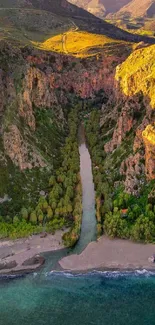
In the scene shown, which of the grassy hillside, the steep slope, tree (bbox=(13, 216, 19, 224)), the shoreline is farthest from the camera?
the grassy hillside

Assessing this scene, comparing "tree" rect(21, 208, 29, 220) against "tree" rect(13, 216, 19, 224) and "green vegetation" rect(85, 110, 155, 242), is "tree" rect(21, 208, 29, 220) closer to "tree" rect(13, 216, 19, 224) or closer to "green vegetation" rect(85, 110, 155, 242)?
"tree" rect(13, 216, 19, 224)

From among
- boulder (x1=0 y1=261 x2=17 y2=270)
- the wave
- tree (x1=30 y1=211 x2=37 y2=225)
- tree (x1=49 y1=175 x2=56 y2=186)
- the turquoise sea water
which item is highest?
tree (x1=49 y1=175 x2=56 y2=186)

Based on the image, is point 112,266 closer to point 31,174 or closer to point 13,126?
point 31,174

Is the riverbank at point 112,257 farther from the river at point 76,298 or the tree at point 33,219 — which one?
Answer: the tree at point 33,219

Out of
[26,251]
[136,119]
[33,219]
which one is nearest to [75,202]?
[33,219]

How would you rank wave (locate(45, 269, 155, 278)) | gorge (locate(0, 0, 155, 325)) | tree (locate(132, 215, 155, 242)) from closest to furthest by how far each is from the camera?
1. gorge (locate(0, 0, 155, 325))
2. wave (locate(45, 269, 155, 278))
3. tree (locate(132, 215, 155, 242))

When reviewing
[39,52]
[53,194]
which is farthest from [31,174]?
[39,52]

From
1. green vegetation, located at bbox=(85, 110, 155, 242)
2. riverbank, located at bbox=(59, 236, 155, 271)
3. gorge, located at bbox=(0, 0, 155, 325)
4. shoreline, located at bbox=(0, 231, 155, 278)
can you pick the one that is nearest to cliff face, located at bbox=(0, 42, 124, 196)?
gorge, located at bbox=(0, 0, 155, 325)

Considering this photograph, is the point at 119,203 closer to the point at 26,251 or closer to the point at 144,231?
the point at 144,231
